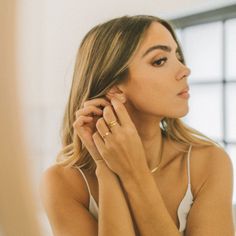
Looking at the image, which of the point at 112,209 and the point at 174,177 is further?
the point at 174,177

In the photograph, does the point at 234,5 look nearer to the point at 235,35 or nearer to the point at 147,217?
the point at 235,35

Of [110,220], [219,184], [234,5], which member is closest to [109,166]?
[110,220]

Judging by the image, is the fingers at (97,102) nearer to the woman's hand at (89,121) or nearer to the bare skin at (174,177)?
the woman's hand at (89,121)

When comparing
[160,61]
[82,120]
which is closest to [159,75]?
[160,61]

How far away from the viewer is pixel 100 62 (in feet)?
1.45

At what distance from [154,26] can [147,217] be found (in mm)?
260

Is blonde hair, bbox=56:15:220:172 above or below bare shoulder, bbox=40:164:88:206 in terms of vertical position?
above

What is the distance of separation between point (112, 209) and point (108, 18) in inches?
9.9

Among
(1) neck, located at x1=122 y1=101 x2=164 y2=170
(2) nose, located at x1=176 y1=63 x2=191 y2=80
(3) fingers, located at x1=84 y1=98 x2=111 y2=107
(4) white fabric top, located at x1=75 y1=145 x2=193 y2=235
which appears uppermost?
(2) nose, located at x1=176 y1=63 x2=191 y2=80

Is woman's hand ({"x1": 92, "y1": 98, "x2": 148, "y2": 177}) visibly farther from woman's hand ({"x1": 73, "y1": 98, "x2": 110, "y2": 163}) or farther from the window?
the window

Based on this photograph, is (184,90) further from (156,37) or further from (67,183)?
(67,183)

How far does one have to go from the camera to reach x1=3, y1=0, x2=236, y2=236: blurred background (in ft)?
0.96

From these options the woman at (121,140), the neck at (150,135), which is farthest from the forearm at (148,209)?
the neck at (150,135)

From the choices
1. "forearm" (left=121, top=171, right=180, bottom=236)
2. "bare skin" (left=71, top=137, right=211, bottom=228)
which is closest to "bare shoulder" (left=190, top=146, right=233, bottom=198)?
"bare skin" (left=71, top=137, right=211, bottom=228)
